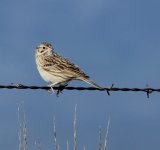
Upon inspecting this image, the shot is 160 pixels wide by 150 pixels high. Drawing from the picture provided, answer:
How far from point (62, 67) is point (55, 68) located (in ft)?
0.56

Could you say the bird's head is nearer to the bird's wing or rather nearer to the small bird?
the small bird

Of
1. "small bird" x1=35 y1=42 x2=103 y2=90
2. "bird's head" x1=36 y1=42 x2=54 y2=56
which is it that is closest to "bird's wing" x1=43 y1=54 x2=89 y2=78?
"small bird" x1=35 y1=42 x2=103 y2=90

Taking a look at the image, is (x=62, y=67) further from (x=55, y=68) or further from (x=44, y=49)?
(x=44, y=49)

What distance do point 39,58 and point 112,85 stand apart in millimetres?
4186

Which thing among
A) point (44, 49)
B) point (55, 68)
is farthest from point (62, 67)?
point (44, 49)

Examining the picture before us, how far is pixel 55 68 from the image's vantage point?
10859 mm

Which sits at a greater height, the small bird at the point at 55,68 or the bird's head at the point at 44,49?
the bird's head at the point at 44,49

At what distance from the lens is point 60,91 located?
9641mm

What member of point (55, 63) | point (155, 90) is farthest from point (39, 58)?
point (155, 90)

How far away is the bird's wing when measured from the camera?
10.1 m

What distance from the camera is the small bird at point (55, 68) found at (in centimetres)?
1012

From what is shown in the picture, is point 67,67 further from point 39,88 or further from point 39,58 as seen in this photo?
point 39,88

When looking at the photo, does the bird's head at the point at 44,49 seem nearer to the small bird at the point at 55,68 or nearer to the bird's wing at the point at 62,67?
the small bird at the point at 55,68

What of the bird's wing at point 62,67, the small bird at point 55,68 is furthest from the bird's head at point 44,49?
the bird's wing at point 62,67
